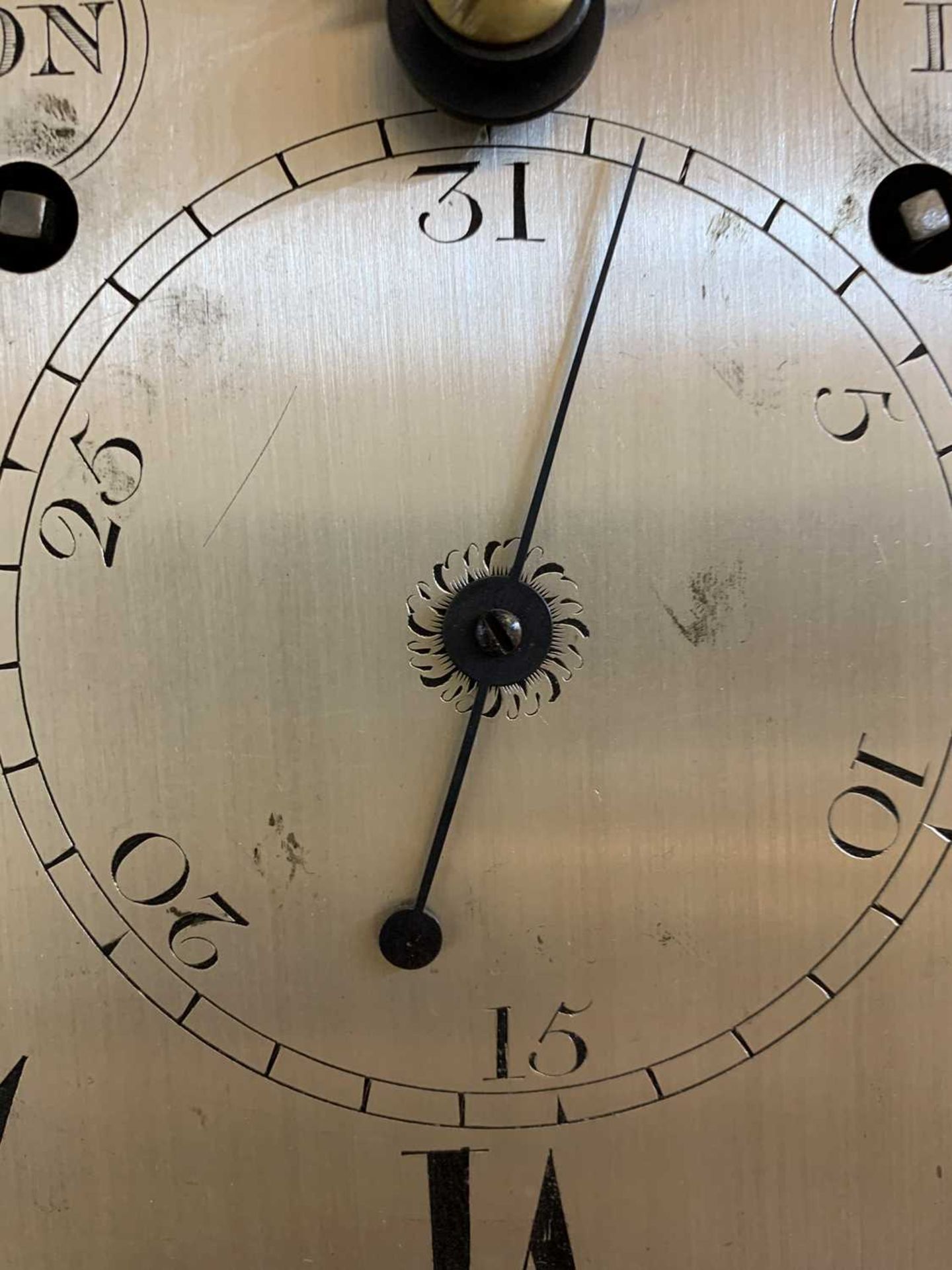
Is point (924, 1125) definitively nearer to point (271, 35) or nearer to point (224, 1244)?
point (224, 1244)

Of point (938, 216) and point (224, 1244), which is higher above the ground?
point (938, 216)

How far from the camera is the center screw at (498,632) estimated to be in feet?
1.87

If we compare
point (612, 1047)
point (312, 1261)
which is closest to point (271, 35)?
point (612, 1047)

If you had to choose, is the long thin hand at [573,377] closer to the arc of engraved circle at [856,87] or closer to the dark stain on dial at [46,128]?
the arc of engraved circle at [856,87]

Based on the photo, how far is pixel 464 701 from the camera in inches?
23.9

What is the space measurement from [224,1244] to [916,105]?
846 millimetres

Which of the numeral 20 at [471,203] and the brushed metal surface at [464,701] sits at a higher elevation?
the numeral 20 at [471,203]

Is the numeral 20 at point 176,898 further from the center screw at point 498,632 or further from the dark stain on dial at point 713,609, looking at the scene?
the dark stain on dial at point 713,609

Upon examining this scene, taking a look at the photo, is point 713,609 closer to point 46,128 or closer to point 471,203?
point 471,203

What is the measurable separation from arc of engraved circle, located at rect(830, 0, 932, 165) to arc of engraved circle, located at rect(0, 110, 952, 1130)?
66 millimetres

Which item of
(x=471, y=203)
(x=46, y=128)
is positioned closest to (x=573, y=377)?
(x=471, y=203)

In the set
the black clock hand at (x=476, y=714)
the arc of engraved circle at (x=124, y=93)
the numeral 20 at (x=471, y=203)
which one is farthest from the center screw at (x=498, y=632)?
the arc of engraved circle at (x=124, y=93)

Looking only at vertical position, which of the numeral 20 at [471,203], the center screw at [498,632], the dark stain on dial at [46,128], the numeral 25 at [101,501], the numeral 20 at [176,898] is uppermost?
the dark stain on dial at [46,128]

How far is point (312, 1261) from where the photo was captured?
2.03 ft
